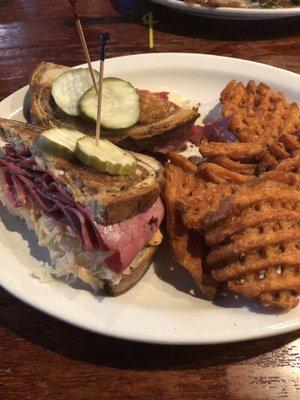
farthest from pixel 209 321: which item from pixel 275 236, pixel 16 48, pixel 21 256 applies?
pixel 16 48

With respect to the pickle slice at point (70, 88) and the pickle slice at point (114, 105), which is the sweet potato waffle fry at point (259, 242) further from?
the pickle slice at point (70, 88)

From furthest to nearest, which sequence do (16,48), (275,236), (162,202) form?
1. (16,48)
2. (162,202)
3. (275,236)

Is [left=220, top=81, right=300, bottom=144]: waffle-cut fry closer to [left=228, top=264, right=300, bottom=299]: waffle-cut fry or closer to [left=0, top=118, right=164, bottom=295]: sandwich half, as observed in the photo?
[left=0, top=118, right=164, bottom=295]: sandwich half

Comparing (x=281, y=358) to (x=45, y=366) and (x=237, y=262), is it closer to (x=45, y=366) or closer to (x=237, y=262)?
(x=237, y=262)

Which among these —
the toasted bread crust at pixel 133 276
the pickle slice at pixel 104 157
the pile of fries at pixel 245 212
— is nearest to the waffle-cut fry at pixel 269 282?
the pile of fries at pixel 245 212

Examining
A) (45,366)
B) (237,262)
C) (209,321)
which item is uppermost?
(237,262)
